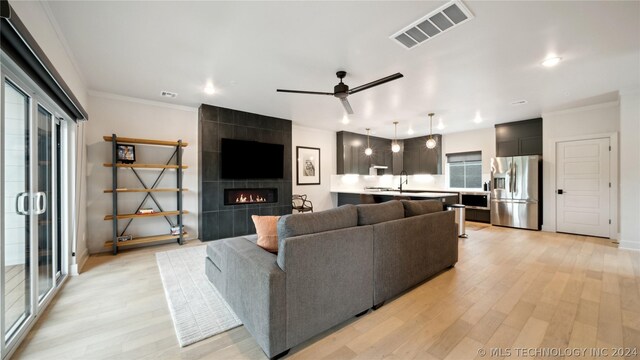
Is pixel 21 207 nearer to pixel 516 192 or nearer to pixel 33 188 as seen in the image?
pixel 33 188

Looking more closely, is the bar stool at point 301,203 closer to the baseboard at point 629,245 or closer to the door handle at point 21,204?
the door handle at point 21,204

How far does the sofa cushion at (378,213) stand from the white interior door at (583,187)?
16.7 feet

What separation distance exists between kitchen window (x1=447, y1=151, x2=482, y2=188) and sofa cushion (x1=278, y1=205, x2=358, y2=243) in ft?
21.6

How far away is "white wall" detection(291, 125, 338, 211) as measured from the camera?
22.4 ft

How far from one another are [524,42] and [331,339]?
11.6 feet

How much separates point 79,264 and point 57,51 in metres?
2.69

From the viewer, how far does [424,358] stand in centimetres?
170

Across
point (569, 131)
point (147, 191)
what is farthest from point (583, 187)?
point (147, 191)

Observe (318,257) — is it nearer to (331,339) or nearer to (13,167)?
(331,339)

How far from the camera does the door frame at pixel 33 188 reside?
1.71 meters

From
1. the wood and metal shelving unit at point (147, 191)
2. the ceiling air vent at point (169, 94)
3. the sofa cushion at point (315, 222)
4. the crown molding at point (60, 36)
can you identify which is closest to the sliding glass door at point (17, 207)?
the crown molding at point (60, 36)

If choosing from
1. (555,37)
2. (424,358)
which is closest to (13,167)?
(424,358)

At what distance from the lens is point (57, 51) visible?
8.34 feet

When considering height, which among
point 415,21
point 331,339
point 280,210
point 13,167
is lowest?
point 331,339
